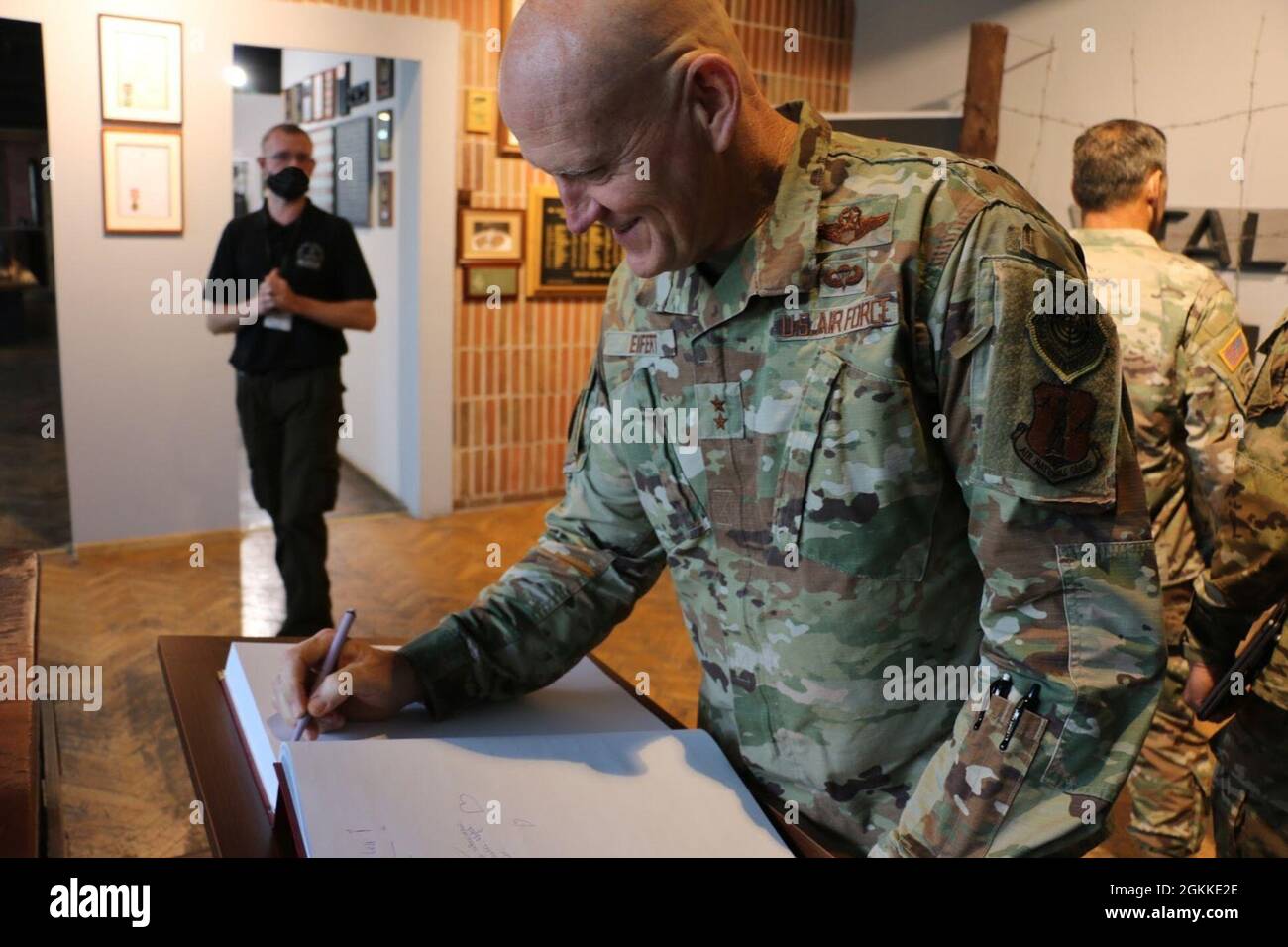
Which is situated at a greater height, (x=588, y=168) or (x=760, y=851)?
(x=588, y=168)

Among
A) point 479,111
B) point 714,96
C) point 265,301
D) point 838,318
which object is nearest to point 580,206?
point 714,96

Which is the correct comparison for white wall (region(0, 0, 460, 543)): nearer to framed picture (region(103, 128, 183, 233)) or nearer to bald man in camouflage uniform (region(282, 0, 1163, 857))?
framed picture (region(103, 128, 183, 233))

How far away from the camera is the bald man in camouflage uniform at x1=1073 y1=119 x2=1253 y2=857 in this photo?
2.75 meters

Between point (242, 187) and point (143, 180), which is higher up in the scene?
point (242, 187)

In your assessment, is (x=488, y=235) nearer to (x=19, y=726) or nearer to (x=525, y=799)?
(x=19, y=726)

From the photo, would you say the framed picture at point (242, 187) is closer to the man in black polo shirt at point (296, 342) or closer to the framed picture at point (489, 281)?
the framed picture at point (489, 281)

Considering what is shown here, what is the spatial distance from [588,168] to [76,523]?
484cm

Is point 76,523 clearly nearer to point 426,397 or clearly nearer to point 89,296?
point 89,296

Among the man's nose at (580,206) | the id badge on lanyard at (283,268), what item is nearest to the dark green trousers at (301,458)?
the id badge on lanyard at (283,268)

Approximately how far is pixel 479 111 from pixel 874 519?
5.24 meters

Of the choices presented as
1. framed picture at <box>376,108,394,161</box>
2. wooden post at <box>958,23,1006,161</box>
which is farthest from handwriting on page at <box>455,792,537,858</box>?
framed picture at <box>376,108,394,161</box>

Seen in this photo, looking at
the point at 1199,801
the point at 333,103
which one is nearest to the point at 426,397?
the point at 333,103

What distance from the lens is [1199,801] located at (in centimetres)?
293

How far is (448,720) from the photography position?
1.27 m
